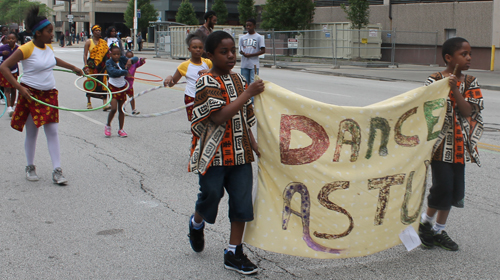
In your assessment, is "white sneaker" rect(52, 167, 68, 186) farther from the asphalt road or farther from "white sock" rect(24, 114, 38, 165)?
"white sock" rect(24, 114, 38, 165)

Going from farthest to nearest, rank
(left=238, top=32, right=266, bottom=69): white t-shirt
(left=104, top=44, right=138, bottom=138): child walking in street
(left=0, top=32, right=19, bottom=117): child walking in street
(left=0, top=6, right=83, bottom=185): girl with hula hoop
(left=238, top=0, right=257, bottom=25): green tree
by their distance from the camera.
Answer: (left=238, top=0, right=257, bottom=25): green tree → (left=238, top=32, right=266, bottom=69): white t-shirt → (left=0, top=32, right=19, bottom=117): child walking in street → (left=104, top=44, right=138, bottom=138): child walking in street → (left=0, top=6, right=83, bottom=185): girl with hula hoop

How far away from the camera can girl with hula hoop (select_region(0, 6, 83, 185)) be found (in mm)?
5835

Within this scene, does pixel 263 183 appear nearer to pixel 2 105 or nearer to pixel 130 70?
pixel 130 70

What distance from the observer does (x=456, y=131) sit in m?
4.00

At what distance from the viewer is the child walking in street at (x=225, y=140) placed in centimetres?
352

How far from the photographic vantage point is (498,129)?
9.21m

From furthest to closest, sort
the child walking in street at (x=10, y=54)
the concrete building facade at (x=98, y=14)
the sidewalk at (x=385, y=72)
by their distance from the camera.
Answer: the concrete building facade at (x=98, y=14)
the sidewalk at (x=385, y=72)
the child walking in street at (x=10, y=54)

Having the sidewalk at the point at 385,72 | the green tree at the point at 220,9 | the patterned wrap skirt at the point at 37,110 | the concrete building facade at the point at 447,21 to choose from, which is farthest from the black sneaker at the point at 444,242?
the green tree at the point at 220,9

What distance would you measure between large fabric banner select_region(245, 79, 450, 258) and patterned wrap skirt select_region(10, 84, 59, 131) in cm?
334

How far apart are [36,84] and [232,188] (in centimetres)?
341

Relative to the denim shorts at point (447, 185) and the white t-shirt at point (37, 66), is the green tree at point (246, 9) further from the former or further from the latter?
the denim shorts at point (447, 185)

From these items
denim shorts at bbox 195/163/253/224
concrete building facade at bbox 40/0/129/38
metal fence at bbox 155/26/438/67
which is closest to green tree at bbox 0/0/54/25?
concrete building facade at bbox 40/0/129/38

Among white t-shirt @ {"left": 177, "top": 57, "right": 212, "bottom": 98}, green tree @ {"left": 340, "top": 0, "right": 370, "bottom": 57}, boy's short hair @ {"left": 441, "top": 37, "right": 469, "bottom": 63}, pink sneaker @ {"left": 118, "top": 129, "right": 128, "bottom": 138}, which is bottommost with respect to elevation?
pink sneaker @ {"left": 118, "top": 129, "right": 128, "bottom": 138}


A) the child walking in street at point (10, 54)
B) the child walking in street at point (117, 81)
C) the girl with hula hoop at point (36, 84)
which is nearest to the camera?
the girl with hula hoop at point (36, 84)
